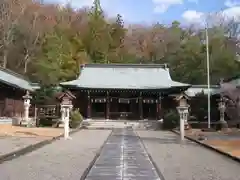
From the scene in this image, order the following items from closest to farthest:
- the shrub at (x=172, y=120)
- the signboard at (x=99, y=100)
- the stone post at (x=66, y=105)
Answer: the stone post at (x=66, y=105)
the shrub at (x=172, y=120)
the signboard at (x=99, y=100)

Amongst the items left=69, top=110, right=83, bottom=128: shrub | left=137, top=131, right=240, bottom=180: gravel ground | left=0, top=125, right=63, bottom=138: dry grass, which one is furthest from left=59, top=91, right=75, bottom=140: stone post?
left=69, top=110, right=83, bottom=128: shrub

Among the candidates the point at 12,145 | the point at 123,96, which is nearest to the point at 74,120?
the point at 123,96

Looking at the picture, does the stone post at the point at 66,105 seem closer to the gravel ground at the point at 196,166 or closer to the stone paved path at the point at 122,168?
the stone paved path at the point at 122,168

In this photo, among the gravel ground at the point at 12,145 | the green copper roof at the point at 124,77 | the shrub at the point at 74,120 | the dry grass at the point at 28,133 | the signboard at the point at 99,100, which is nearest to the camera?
the gravel ground at the point at 12,145

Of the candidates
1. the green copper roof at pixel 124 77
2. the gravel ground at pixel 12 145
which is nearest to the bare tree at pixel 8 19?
the green copper roof at pixel 124 77

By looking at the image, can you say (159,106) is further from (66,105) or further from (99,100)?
(66,105)

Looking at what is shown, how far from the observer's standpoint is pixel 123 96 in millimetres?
39000

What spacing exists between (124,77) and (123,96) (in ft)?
13.8

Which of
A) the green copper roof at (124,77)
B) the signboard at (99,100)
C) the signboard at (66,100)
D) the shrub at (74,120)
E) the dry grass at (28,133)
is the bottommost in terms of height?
the dry grass at (28,133)

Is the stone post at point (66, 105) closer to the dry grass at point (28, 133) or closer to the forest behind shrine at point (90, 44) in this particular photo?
the dry grass at point (28, 133)

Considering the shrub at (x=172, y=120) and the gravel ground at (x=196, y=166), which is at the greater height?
the shrub at (x=172, y=120)

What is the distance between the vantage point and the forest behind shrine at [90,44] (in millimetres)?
47812

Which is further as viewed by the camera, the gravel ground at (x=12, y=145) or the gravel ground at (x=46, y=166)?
the gravel ground at (x=12, y=145)

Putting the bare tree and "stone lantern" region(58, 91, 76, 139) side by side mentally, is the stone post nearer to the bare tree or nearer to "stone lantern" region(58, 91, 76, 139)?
"stone lantern" region(58, 91, 76, 139)
